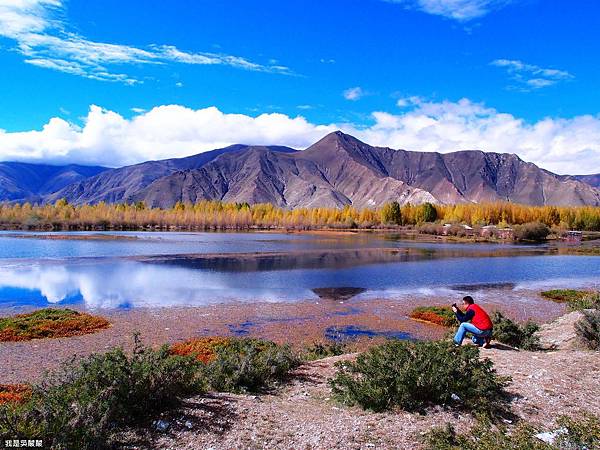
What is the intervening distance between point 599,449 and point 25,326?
22.2 meters

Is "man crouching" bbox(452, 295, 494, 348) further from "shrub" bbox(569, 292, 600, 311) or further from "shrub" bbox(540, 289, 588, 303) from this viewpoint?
"shrub" bbox(540, 289, 588, 303)

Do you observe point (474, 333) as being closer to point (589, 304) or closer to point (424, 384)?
point (424, 384)

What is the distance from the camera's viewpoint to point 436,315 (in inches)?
1024

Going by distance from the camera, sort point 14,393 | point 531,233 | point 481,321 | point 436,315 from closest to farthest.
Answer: point 14,393 < point 481,321 < point 436,315 < point 531,233

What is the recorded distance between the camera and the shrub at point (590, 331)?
16125mm

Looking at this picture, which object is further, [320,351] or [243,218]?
[243,218]

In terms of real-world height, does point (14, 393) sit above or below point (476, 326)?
below

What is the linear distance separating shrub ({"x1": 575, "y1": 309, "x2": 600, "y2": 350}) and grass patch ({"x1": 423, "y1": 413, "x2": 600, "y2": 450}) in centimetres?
798

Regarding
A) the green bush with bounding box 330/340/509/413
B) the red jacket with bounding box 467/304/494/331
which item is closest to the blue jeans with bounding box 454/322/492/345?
the red jacket with bounding box 467/304/494/331

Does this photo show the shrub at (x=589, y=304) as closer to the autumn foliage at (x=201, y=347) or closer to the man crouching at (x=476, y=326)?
the man crouching at (x=476, y=326)

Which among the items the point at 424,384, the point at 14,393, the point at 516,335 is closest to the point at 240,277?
the point at 516,335

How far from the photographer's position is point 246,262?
55656mm

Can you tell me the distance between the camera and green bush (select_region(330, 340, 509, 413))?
10180 millimetres

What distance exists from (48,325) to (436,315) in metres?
19.9
